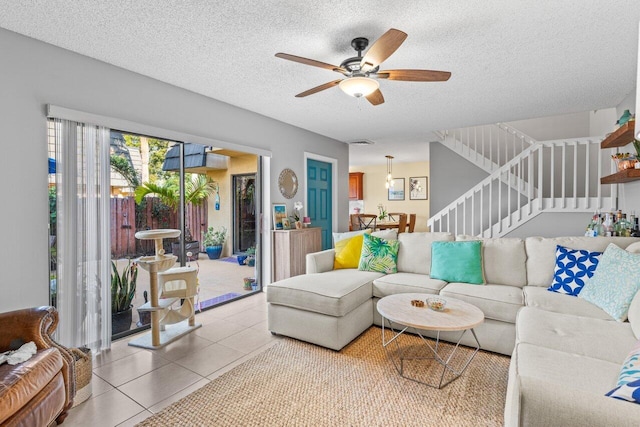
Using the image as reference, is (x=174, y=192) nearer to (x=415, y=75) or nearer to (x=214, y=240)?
(x=214, y=240)

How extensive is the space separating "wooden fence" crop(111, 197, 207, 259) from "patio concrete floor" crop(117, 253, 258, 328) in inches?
18.7

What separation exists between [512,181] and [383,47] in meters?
4.34

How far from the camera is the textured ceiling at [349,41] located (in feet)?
6.19

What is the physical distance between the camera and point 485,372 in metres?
2.23

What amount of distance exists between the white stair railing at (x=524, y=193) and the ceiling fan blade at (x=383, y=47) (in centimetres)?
377

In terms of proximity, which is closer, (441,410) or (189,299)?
(441,410)

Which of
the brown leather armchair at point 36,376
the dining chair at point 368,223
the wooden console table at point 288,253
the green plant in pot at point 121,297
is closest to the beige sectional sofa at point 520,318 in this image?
the wooden console table at point 288,253

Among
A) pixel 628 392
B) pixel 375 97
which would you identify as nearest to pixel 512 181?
pixel 375 97

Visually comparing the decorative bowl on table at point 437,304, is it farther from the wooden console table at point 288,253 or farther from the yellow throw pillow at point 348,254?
the wooden console table at point 288,253

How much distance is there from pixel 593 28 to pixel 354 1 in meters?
1.69

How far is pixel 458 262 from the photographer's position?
2953 mm

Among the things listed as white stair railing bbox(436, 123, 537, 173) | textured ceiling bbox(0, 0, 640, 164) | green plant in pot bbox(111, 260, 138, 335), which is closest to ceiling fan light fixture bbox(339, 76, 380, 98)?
textured ceiling bbox(0, 0, 640, 164)

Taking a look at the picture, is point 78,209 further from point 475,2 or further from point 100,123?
point 475,2

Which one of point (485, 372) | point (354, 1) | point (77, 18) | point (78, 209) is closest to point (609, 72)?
point (354, 1)
